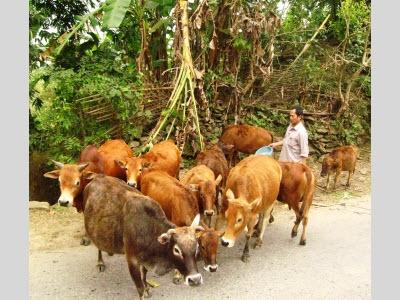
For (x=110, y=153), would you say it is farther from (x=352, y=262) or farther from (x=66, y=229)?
(x=352, y=262)

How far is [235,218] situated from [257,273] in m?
0.85

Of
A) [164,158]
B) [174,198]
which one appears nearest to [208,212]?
[174,198]

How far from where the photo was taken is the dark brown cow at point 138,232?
4535 mm

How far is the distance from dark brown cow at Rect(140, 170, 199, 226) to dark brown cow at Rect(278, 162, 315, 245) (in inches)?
66.7

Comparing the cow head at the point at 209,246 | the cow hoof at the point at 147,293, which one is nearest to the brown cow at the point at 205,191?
the cow head at the point at 209,246

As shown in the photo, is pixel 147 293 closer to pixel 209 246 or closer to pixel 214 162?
pixel 209 246

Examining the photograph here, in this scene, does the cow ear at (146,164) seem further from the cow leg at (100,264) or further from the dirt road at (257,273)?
the cow leg at (100,264)

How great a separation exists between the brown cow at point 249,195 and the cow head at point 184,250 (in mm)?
987

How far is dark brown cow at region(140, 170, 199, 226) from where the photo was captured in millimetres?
5723

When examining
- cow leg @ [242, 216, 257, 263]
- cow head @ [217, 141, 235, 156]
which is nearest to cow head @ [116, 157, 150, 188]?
cow leg @ [242, 216, 257, 263]

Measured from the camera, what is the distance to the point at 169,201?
5.85 m

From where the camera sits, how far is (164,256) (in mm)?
4738

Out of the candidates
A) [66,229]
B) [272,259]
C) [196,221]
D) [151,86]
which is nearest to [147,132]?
[151,86]

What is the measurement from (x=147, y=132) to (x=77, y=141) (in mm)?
1690
